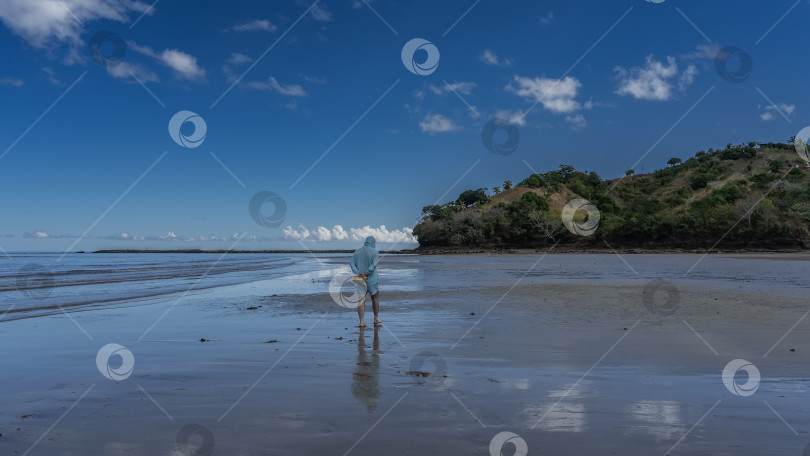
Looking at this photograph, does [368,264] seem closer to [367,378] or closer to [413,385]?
[367,378]

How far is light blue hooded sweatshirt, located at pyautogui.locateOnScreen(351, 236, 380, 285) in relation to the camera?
12.2 metres

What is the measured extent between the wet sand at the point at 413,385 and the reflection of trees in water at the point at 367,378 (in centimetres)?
4

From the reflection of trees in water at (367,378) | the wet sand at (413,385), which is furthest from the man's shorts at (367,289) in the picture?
the reflection of trees in water at (367,378)

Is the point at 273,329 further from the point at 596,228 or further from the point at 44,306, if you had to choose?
the point at 596,228

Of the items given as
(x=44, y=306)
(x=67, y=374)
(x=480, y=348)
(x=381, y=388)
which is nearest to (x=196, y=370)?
(x=67, y=374)

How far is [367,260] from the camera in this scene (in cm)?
1221

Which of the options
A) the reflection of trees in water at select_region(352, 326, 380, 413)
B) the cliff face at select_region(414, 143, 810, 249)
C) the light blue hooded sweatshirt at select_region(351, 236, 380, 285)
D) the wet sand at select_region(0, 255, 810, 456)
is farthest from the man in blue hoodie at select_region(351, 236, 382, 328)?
the cliff face at select_region(414, 143, 810, 249)

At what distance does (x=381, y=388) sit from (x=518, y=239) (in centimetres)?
10799

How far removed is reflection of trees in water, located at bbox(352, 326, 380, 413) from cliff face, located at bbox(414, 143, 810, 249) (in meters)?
84.9

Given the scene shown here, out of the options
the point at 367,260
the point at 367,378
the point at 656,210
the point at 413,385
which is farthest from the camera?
the point at 656,210

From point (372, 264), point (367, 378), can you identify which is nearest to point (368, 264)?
point (372, 264)

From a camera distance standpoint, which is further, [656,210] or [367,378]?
[656,210]

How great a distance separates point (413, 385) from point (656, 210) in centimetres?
11549

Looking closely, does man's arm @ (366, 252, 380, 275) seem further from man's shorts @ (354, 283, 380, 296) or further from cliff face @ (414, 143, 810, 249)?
cliff face @ (414, 143, 810, 249)
